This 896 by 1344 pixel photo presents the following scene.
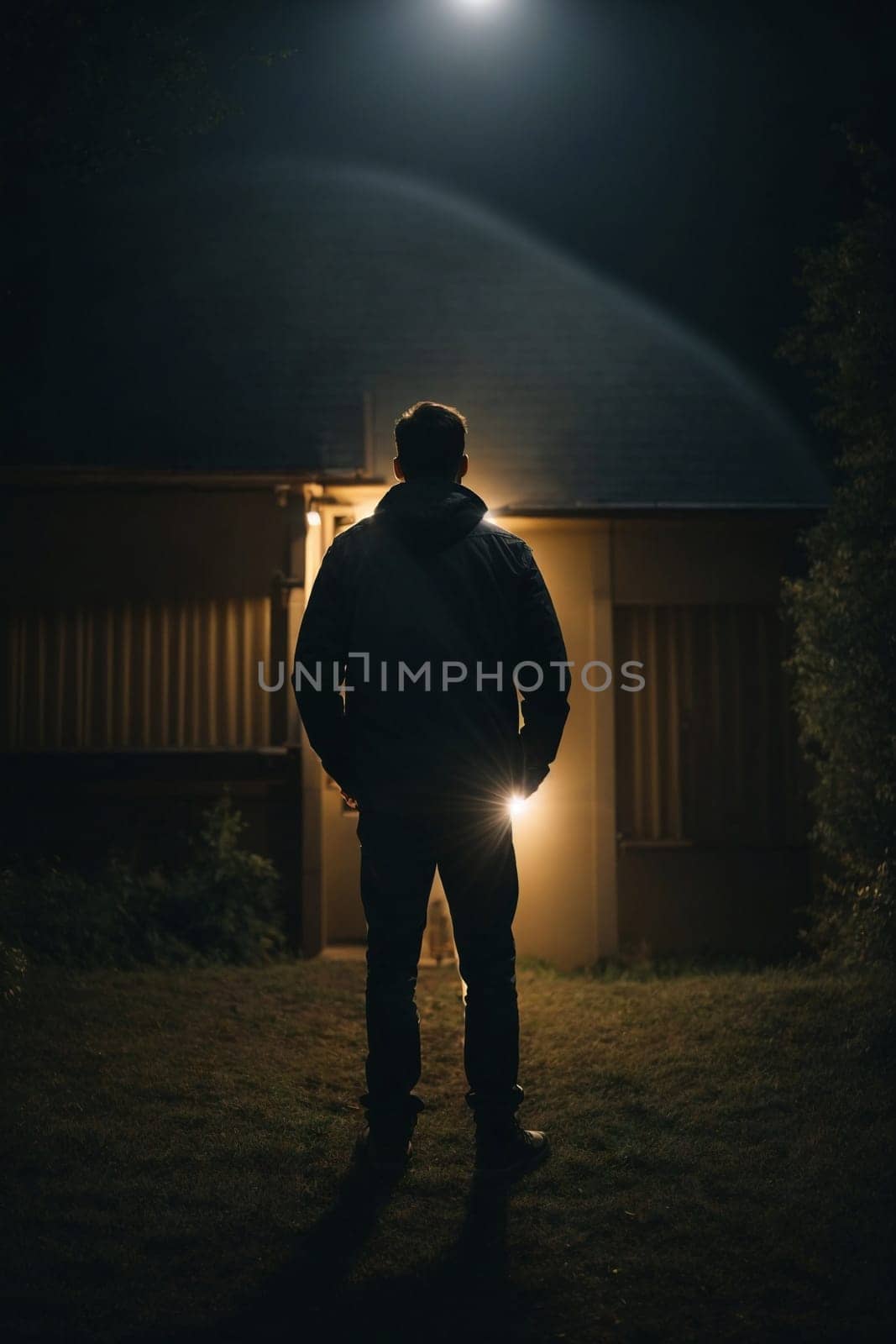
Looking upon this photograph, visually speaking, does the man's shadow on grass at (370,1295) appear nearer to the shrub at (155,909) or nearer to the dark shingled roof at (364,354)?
the shrub at (155,909)

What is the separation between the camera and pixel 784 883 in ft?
23.5

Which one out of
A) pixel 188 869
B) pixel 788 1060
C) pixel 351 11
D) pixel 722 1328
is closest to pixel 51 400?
pixel 188 869

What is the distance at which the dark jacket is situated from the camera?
123 inches

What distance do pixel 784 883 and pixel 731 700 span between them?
134cm

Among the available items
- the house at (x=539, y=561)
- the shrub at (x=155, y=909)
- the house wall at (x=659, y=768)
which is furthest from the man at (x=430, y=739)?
the house wall at (x=659, y=768)

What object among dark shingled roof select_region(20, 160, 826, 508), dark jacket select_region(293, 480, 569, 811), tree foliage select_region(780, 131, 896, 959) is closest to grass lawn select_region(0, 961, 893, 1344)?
tree foliage select_region(780, 131, 896, 959)

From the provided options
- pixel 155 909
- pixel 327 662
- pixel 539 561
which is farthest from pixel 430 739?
pixel 539 561

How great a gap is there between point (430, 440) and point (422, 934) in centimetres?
157

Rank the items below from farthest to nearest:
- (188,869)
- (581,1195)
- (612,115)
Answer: (612,115)
(188,869)
(581,1195)

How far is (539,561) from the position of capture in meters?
7.05

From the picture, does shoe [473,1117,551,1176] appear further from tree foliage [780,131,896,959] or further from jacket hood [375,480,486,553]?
tree foliage [780,131,896,959]

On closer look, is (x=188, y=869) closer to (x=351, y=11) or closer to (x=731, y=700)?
(x=731, y=700)

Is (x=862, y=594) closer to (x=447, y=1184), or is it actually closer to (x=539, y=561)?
(x=539, y=561)

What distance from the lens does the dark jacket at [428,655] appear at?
3.13 meters
